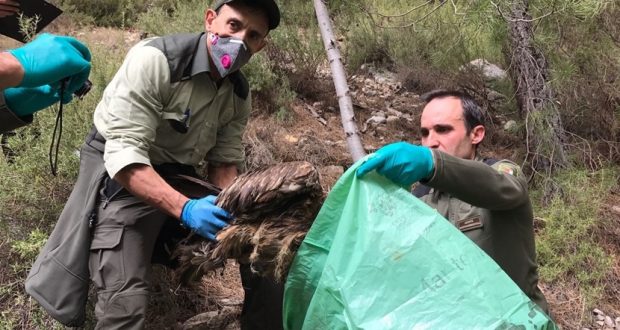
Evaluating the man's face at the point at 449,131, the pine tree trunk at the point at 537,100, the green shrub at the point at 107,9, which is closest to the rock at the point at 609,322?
the pine tree trunk at the point at 537,100

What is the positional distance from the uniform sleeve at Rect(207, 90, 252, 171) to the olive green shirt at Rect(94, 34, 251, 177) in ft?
0.12

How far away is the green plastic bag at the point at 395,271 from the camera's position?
1.46 metres

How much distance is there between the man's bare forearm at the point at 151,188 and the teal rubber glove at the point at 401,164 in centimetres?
78

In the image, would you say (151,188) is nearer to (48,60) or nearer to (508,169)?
(48,60)

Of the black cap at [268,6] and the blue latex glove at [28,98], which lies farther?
the black cap at [268,6]

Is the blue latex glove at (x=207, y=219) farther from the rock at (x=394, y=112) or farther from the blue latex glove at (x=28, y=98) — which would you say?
the rock at (x=394, y=112)

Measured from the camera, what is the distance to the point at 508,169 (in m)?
1.99

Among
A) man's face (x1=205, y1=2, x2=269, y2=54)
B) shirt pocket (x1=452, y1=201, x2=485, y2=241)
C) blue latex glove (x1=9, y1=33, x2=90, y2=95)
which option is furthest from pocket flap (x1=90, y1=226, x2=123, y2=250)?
shirt pocket (x1=452, y1=201, x2=485, y2=241)

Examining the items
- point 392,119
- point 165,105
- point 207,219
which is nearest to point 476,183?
point 207,219

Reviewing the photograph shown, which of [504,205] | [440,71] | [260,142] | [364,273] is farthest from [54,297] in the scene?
[440,71]

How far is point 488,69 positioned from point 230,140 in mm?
4448

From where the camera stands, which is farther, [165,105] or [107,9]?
[107,9]

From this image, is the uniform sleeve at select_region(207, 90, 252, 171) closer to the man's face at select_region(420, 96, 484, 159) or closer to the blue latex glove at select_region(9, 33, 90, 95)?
the blue latex glove at select_region(9, 33, 90, 95)

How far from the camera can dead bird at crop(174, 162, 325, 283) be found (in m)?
1.73
